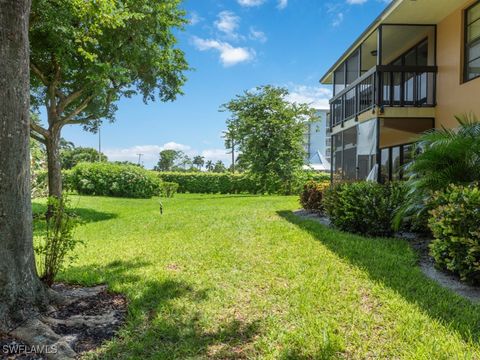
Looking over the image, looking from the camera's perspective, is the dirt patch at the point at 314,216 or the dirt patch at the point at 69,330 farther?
the dirt patch at the point at 314,216

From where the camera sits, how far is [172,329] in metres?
3.36

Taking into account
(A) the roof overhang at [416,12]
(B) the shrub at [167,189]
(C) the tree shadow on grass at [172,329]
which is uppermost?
(A) the roof overhang at [416,12]

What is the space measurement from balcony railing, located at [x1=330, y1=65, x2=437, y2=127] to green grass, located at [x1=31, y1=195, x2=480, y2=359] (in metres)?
5.02

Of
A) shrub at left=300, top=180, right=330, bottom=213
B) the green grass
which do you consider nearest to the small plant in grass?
the green grass

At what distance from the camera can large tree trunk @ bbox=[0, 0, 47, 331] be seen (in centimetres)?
317

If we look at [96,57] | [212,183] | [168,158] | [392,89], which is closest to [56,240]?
[96,57]

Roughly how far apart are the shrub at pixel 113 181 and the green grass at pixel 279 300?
511 inches

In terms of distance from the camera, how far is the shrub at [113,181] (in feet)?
66.1

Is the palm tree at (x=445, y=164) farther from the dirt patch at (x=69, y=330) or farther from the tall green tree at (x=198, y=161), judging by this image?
the tall green tree at (x=198, y=161)

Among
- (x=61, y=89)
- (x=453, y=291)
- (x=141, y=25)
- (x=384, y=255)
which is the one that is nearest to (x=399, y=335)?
(x=453, y=291)

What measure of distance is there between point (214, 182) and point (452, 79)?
20.0 m

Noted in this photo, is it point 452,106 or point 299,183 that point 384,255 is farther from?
point 299,183

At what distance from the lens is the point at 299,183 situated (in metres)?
23.2

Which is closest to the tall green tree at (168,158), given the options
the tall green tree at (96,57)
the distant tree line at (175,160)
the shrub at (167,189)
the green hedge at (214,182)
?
the distant tree line at (175,160)
